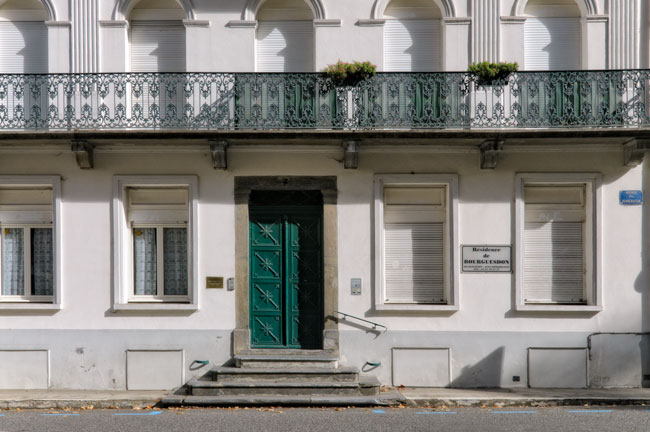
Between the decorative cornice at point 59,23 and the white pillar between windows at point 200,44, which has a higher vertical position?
the decorative cornice at point 59,23

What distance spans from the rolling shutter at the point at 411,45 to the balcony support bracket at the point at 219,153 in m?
3.35

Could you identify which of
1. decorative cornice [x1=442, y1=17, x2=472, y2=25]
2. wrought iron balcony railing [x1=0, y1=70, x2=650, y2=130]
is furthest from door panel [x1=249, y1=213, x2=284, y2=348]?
decorative cornice [x1=442, y1=17, x2=472, y2=25]

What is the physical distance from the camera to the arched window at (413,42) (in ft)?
36.6

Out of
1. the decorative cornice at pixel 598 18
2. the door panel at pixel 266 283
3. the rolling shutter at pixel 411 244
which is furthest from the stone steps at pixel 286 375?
the decorative cornice at pixel 598 18

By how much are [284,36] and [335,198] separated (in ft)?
10.5

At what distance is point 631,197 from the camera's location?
34.9 feet

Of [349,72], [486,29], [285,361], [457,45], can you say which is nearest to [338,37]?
[349,72]

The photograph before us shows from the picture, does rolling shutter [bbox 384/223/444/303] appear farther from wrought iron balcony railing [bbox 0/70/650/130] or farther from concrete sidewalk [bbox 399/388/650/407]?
wrought iron balcony railing [bbox 0/70/650/130]

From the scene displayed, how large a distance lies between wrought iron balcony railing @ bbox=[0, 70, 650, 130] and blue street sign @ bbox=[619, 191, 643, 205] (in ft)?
3.93

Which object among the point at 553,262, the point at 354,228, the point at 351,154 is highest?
the point at 351,154

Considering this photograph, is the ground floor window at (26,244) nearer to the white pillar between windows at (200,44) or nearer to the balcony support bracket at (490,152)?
the white pillar between windows at (200,44)

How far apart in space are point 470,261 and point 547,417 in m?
2.92

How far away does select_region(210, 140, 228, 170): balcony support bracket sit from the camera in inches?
411

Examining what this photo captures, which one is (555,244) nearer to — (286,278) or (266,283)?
(286,278)
